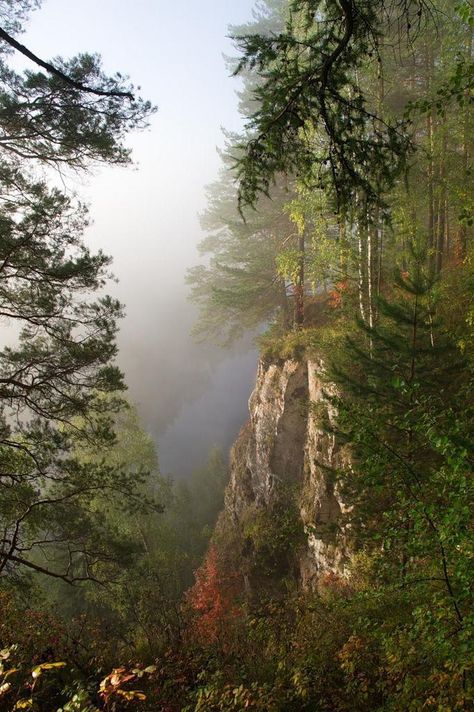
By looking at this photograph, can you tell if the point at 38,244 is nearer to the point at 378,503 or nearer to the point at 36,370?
the point at 36,370

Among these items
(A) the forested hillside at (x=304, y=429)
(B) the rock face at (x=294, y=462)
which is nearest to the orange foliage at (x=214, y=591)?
(A) the forested hillside at (x=304, y=429)

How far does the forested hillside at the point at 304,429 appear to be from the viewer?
3.20 meters

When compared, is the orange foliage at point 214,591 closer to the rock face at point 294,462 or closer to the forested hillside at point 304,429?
the forested hillside at point 304,429

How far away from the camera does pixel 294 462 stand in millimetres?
15812

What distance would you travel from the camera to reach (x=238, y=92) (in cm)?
2123

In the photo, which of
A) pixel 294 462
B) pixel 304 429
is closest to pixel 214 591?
pixel 294 462

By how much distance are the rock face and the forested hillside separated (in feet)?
0.41

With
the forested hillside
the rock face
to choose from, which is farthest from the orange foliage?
the rock face

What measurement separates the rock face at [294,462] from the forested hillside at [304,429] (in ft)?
0.41

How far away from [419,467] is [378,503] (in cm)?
131

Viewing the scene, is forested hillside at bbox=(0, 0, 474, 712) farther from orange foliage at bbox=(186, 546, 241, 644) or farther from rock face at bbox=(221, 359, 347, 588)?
orange foliage at bbox=(186, 546, 241, 644)

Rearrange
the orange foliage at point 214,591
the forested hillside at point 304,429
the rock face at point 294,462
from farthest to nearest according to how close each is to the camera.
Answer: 1. the orange foliage at point 214,591
2. the rock face at point 294,462
3. the forested hillside at point 304,429

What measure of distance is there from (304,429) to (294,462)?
54.5 inches

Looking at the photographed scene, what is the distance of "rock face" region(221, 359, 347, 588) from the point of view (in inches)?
454
